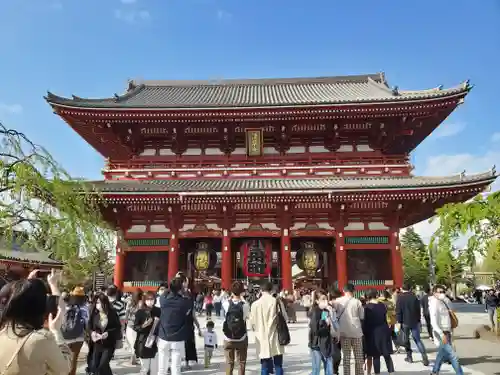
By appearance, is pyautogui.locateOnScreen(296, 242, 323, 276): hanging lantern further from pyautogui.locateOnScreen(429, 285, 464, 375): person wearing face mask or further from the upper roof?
pyautogui.locateOnScreen(429, 285, 464, 375): person wearing face mask

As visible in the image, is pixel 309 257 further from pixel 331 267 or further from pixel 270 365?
pixel 270 365

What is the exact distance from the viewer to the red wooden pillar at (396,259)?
17.7 m

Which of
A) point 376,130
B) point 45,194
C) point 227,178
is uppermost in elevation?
point 376,130

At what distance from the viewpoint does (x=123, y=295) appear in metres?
17.9

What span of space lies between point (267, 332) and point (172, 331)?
1.54 m

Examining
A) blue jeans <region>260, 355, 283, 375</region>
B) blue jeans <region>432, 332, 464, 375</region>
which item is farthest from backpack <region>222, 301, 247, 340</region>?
blue jeans <region>432, 332, 464, 375</region>

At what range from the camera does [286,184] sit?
59.3ft

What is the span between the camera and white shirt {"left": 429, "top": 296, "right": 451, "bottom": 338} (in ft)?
24.2

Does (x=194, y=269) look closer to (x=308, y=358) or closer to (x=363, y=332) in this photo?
(x=308, y=358)

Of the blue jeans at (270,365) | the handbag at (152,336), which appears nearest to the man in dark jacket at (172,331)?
the handbag at (152,336)

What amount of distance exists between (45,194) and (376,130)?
16434 millimetres

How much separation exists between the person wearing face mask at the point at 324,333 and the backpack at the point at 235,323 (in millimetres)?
1217

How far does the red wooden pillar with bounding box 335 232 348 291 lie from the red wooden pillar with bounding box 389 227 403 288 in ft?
7.00

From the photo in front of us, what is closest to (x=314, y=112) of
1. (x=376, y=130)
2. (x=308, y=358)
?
(x=376, y=130)
